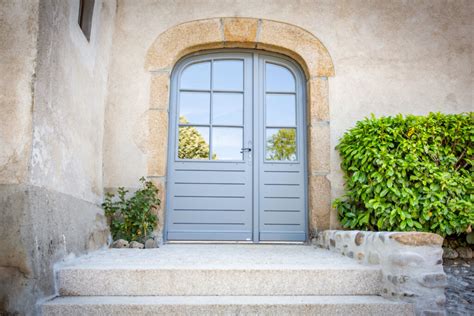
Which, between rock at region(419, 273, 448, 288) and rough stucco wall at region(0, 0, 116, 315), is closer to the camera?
rough stucco wall at region(0, 0, 116, 315)

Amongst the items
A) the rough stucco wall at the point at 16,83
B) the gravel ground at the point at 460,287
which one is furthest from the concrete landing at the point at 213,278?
the rough stucco wall at the point at 16,83

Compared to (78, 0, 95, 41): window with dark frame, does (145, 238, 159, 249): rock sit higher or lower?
lower

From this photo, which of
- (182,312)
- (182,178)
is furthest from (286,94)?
(182,312)

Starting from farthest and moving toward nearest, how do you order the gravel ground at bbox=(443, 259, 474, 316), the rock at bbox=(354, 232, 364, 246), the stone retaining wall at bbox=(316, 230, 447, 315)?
the rock at bbox=(354, 232, 364, 246) → the gravel ground at bbox=(443, 259, 474, 316) → the stone retaining wall at bbox=(316, 230, 447, 315)

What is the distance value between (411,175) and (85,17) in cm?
318

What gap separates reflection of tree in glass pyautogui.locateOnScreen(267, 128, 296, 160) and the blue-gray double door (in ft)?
0.04

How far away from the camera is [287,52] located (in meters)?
4.62

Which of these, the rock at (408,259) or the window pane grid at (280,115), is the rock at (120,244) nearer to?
the window pane grid at (280,115)

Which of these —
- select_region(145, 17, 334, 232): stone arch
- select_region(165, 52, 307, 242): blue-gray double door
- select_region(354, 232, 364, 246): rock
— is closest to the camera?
select_region(354, 232, 364, 246): rock

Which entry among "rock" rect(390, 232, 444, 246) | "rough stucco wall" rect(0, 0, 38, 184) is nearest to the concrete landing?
"rock" rect(390, 232, 444, 246)

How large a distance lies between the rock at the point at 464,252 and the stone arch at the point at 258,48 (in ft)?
4.02

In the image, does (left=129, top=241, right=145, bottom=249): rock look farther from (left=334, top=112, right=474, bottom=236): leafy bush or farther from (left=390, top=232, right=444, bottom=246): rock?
(left=390, top=232, right=444, bottom=246): rock

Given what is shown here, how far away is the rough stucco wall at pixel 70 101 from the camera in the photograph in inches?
104

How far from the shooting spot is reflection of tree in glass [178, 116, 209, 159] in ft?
14.8
